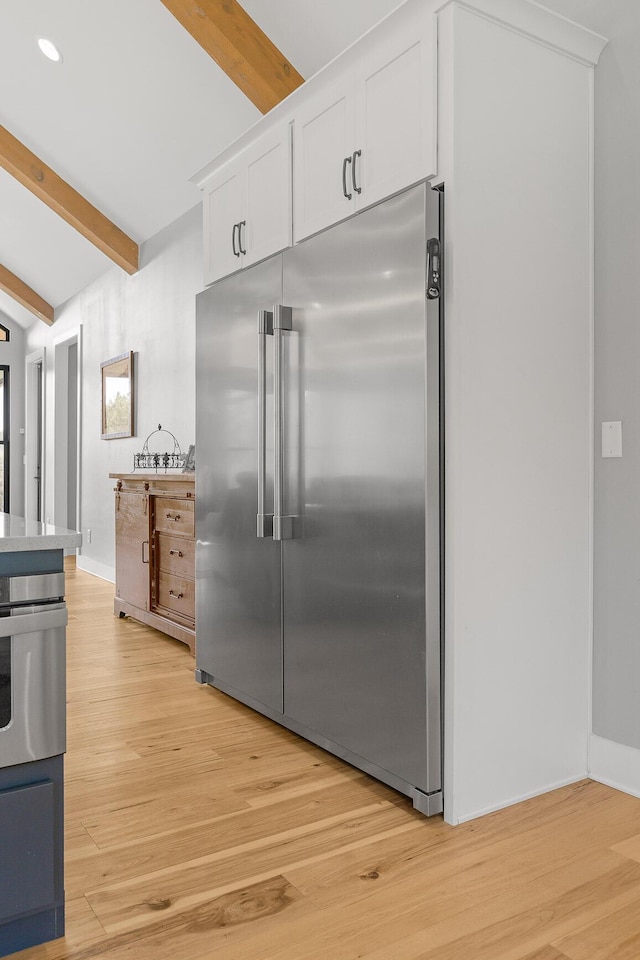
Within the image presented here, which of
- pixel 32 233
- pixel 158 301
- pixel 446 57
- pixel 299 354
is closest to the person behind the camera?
pixel 446 57

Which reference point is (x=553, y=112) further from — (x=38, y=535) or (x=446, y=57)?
(x=38, y=535)

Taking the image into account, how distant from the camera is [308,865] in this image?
185cm

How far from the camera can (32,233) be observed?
7.17 m

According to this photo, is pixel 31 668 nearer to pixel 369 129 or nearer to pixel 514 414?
pixel 514 414

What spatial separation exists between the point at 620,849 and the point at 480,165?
6.06ft

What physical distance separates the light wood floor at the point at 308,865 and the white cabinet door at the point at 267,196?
1.86 metres

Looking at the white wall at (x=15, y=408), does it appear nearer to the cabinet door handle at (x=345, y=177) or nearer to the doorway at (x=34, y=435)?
the doorway at (x=34, y=435)

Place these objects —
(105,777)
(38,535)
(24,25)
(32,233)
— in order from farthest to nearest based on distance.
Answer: (32,233)
(24,25)
(105,777)
(38,535)

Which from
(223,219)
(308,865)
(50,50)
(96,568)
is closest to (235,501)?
(223,219)

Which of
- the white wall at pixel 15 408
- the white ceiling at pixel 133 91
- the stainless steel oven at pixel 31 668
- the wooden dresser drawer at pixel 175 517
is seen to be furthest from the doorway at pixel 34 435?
the stainless steel oven at pixel 31 668

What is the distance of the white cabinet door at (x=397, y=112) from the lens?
2.08 m

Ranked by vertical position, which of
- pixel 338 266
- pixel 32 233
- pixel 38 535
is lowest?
pixel 38 535

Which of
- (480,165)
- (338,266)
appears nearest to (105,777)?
(338,266)

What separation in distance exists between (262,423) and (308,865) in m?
1.46
